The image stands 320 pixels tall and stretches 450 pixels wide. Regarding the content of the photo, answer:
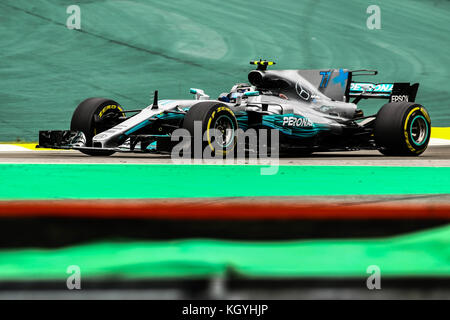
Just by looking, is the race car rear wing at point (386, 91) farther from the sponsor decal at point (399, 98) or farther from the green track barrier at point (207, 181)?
the green track barrier at point (207, 181)

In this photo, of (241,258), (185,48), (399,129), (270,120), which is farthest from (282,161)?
(185,48)

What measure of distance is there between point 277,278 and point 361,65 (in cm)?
1646

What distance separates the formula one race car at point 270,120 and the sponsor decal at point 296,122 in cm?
1

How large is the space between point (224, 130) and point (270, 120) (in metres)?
0.70

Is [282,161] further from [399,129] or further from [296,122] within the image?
[399,129]

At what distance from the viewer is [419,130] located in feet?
27.5

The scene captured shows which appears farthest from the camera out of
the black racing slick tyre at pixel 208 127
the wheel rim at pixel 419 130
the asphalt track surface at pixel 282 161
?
the wheel rim at pixel 419 130

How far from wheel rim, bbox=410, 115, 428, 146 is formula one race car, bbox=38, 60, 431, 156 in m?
0.01

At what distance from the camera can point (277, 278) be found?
6.75ft

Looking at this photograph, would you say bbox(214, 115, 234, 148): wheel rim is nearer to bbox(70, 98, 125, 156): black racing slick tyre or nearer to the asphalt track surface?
the asphalt track surface

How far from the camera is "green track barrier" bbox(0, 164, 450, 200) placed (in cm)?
368

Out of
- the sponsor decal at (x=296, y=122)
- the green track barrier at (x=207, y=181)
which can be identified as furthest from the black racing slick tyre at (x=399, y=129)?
the green track barrier at (x=207, y=181)

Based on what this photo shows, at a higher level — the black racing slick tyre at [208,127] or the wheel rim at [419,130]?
the wheel rim at [419,130]

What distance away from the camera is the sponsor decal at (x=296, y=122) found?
772cm
